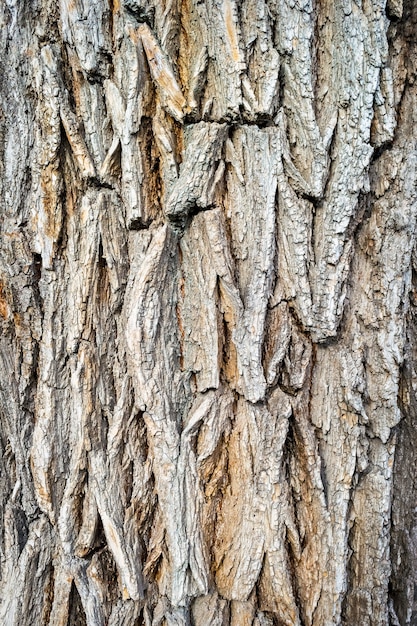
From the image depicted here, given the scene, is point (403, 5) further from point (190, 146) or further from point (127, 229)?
point (127, 229)

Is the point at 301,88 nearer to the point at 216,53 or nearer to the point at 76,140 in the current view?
the point at 216,53

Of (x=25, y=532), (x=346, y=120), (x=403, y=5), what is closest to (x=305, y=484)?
(x=25, y=532)

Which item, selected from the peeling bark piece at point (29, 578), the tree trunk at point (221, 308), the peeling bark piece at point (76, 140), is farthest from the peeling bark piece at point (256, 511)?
the peeling bark piece at point (76, 140)

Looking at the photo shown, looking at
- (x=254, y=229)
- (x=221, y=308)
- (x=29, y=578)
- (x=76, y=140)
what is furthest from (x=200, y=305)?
(x=29, y=578)

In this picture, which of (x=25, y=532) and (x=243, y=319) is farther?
(x=25, y=532)

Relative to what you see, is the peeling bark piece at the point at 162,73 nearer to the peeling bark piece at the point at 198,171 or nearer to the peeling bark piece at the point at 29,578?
the peeling bark piece at the point at 198,171

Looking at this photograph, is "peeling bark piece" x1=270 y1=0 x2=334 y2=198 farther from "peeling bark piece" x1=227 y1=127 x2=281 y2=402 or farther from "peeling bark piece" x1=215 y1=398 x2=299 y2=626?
"peeling bark piece" x1=215 y1=398 x2=299 y2=626
